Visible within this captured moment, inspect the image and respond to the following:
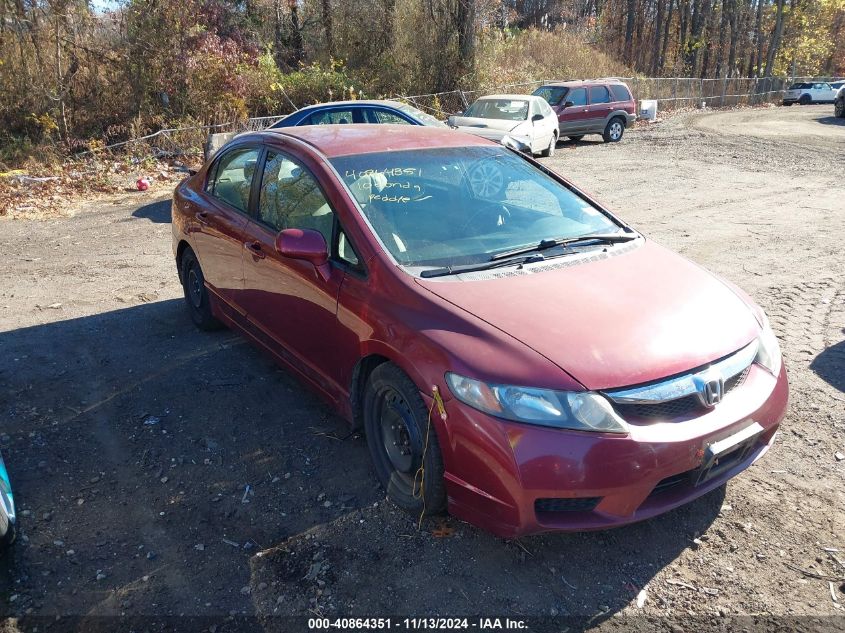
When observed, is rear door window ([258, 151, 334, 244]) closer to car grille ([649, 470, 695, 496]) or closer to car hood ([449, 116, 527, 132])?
car grille ([649, 470, 695, 496])

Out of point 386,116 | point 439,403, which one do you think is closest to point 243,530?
point 439,403

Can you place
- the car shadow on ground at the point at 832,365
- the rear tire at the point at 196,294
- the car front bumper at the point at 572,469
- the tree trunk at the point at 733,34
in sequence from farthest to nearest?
the tree trunk at the point at 733,34, the rear tire at the point at 196,294, the car shadow on ground at the point at 832,365, the car front bumper at the point at 572,469

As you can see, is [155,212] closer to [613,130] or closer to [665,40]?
[613,130]

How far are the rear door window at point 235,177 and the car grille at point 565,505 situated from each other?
287 cm

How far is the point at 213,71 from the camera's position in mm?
16281

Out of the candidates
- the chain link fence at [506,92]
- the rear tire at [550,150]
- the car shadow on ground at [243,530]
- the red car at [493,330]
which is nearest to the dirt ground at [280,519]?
the car shadow on ground at [243,530]

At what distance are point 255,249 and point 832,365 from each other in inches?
160

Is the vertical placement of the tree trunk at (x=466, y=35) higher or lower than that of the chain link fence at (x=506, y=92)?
higher

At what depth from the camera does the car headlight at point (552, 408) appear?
2.65m

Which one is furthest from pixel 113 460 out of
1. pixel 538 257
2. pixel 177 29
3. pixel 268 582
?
pixel 177 29

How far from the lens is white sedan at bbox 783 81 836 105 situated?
41.8 meters

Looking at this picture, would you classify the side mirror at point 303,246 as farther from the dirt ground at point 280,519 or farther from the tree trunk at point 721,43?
the tree trunk at point 721,43

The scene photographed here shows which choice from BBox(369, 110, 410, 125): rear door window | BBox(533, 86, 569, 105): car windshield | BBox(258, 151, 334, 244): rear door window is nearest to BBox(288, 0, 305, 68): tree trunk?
BBox(533, 86, 569, 105): car windshield

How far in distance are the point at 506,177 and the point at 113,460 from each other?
286 centimetres
